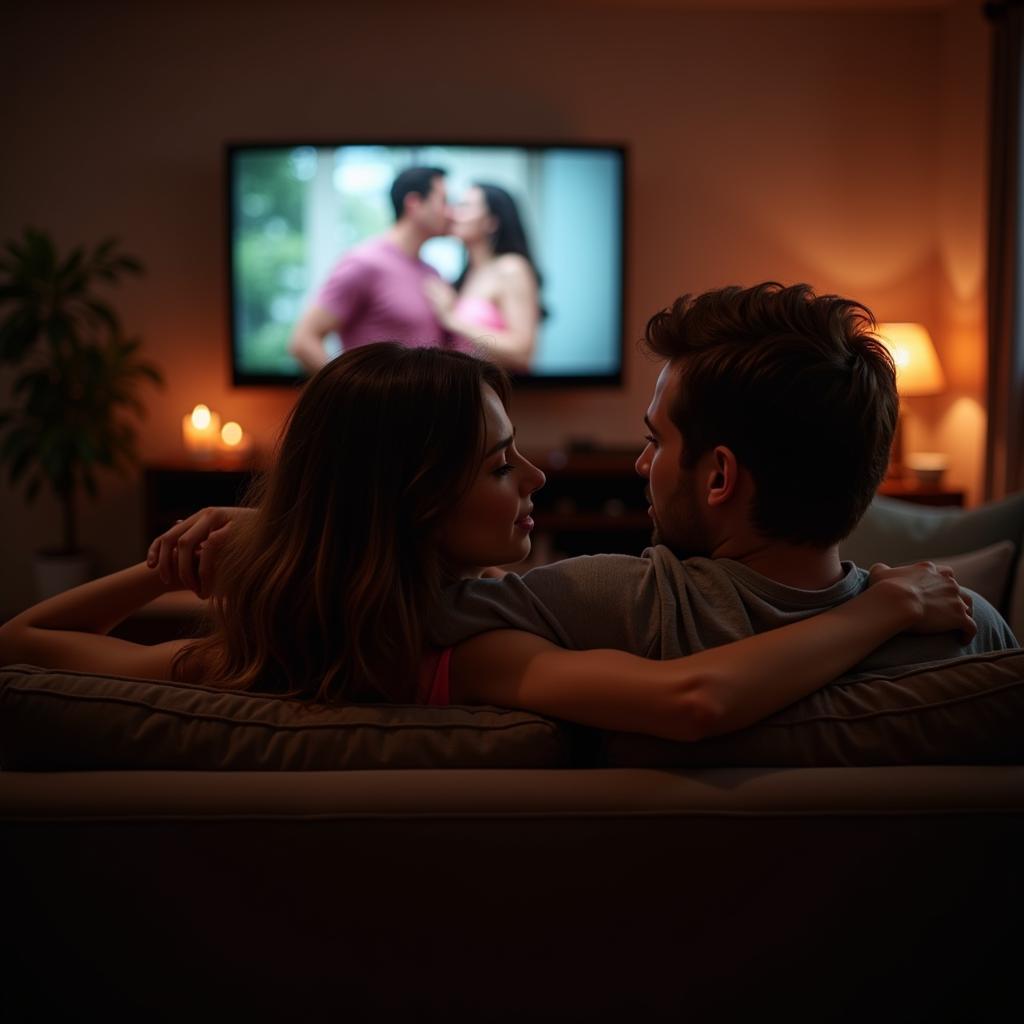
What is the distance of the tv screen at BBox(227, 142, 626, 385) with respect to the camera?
4.44 m

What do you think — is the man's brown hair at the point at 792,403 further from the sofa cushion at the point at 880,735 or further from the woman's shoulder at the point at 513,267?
the woman's shoulder at the point at 513,267

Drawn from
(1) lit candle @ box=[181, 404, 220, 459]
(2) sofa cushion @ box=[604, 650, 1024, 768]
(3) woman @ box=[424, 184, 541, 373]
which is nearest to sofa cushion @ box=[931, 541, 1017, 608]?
(2) sofa cushion @ box=[604, 650, 1024, 768]

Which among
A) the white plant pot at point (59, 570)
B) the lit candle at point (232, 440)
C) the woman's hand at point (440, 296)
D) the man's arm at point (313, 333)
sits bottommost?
the white plant pot at point (59, 570)

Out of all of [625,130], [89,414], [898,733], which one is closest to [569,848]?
[898,733]

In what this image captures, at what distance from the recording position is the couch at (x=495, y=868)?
A: 37.5 inches

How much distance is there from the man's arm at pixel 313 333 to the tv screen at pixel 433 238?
36mm

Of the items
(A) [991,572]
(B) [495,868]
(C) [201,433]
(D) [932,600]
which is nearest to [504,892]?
(B) [495,868]

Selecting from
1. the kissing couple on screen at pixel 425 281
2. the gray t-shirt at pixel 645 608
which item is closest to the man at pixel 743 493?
the gray t-shirt at pixel 645 608

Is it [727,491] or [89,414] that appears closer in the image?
[727,491]

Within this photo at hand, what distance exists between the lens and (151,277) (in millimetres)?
4691

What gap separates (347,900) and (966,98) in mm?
4584

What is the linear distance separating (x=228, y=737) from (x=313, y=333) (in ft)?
11.9

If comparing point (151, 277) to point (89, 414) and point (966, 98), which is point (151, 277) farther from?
point (966, 98)

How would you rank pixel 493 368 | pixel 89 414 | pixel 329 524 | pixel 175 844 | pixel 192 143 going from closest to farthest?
pixel 175 844, pixel 329 524, pixel 493 368, pixel 89 414, pixel 192 143
